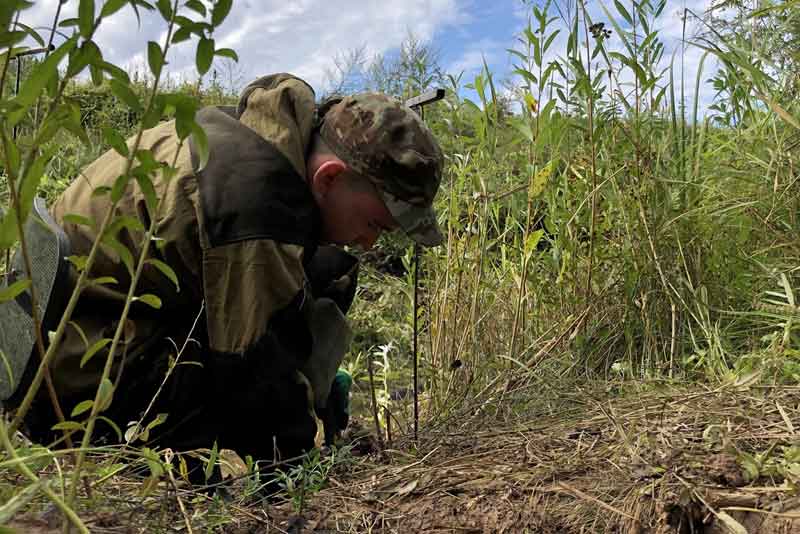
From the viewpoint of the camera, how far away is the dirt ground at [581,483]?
1331 millimetres

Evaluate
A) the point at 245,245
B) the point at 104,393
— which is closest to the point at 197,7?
the point at 104,393

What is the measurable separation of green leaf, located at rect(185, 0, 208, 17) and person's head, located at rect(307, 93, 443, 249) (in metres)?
1.30

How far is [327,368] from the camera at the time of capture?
2.61m

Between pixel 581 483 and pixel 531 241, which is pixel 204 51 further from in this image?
pixel 531 241

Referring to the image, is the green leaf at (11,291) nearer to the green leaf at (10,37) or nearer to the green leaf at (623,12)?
the green leaf at (10,37)

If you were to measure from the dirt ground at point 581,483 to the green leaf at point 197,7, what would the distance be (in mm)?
767

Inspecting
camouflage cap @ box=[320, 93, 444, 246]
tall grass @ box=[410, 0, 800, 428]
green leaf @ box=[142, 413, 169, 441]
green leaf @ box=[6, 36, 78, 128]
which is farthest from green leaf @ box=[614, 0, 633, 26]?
green leaf @ box=[6, 36, 78, 128]

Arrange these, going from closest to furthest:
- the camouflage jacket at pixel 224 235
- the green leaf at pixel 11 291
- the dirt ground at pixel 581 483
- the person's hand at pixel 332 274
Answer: the green leaf at pixel 11 291
the dirt ground at pixel 581 483
the camouflage jacket at pixel 224 235
the person's hand at pixel 332 274

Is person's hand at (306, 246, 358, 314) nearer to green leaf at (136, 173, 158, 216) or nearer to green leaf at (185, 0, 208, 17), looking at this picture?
green leaf at (136, 173, 158, 216)

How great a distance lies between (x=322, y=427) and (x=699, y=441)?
1570 mm

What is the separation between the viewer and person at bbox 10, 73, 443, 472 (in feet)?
6.68

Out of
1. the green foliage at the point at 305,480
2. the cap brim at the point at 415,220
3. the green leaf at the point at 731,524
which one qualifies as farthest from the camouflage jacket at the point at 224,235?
the green leaf at the point at 731,524

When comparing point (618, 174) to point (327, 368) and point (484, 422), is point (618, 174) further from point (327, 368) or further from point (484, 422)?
point (327, 368)

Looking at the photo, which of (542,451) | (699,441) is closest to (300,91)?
(542,451)
